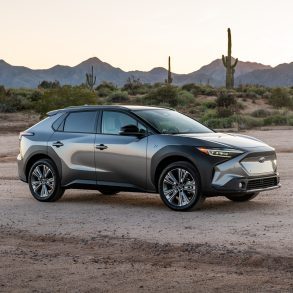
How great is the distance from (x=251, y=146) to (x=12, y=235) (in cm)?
422

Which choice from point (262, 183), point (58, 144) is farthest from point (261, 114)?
point (262, 183)

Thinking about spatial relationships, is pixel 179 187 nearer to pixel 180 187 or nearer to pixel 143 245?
pixel 180 187

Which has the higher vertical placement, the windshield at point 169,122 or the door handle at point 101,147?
the windshield at point 169,122

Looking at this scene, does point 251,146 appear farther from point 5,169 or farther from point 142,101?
point 142,101

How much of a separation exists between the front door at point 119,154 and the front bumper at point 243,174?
1.34 m

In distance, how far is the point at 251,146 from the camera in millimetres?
13008

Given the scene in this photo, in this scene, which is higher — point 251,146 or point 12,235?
point 251,146

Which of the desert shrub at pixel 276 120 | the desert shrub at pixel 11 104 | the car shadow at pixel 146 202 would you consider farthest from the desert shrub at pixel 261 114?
the car shadow at pixel 146 202

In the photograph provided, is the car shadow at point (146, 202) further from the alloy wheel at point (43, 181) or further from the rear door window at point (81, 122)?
the rear door window at point (81, 122)

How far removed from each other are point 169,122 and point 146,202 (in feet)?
5.12

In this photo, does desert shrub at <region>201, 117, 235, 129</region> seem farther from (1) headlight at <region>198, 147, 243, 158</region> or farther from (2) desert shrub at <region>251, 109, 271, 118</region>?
(1) headlight at <region>198, 147, 243, 158</region>

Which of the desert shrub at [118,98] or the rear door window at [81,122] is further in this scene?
the desert shrub at [118,98]

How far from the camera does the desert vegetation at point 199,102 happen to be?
137 ft

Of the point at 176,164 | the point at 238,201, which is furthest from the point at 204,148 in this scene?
the point at 238,201
